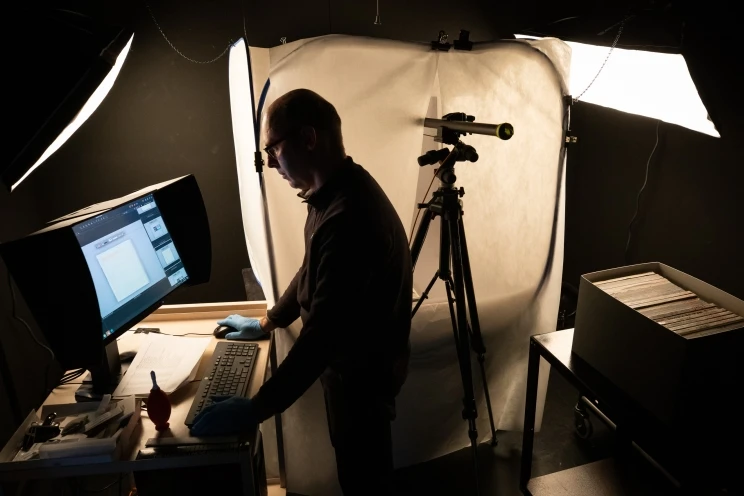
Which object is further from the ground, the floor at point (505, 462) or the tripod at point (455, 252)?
the tripod at point (455, 252)

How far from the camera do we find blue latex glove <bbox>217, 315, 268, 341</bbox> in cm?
162

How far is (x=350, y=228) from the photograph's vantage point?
1.28m

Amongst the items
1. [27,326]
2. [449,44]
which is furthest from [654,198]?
[27,326]

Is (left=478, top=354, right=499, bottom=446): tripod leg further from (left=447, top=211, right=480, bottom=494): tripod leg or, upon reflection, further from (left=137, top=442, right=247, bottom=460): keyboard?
(left=137, top=442, right=247, bottom=460): keyboard

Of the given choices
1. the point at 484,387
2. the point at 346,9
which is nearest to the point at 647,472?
the point at 484,387

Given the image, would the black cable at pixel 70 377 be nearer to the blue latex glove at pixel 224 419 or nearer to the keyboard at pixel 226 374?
the keyboard at pixel 226 374

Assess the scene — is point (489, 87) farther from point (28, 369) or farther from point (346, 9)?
point (28, 369)

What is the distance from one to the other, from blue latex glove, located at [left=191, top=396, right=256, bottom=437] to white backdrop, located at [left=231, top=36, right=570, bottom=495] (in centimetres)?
51

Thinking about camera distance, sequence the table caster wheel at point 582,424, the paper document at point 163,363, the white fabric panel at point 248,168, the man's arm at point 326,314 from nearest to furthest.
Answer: the man's arm at point 326,314, the paper document at point 163,363, the white fabric panel at point 248,168, the table caster wheel at point 582,424

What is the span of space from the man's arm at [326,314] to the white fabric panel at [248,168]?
431mm

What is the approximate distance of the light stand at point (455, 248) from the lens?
5.25ft

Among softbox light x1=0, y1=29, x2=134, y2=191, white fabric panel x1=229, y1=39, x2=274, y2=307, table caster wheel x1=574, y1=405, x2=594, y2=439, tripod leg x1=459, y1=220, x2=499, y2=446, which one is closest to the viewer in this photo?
softbox light x1=0, y1=29, x2=134, y2=191

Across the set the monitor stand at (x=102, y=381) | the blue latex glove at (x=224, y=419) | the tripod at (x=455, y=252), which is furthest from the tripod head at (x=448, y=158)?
the monitor stand at (x=102, y=381)

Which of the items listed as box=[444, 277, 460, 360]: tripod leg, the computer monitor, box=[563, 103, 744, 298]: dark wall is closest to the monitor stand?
the computer monitor
